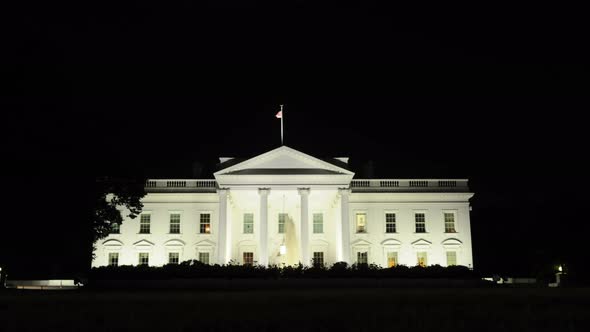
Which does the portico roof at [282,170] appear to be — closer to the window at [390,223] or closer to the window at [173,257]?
the window at [390,223]

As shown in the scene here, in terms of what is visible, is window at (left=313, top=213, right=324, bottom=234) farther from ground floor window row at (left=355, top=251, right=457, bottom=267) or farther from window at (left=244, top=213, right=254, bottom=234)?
window at (left=244, top=213, right=254, bottom=234)

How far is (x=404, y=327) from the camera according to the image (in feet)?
24.5

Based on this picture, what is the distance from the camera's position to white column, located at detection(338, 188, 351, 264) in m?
37.6

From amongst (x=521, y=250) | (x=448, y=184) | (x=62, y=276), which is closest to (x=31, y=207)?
(x=62, y=276)

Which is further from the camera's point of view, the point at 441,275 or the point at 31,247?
the point at 441,275

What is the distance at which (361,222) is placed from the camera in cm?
4312

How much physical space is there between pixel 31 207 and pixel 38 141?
2.58 metres

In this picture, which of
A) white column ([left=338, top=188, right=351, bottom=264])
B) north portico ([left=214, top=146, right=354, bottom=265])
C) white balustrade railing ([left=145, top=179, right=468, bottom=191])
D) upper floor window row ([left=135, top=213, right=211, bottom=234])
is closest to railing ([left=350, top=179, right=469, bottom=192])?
white balustrade railing ([left=145, top=179, right=468, bottom=191])

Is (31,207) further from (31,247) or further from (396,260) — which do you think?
(396,260)

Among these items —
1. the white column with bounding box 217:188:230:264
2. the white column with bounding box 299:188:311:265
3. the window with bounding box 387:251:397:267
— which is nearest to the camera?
the white column with bounding box 299:188:311:265

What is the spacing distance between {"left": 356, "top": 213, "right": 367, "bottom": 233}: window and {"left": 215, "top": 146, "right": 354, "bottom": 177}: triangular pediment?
613cm

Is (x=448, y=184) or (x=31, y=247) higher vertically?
(x=448, y=184)

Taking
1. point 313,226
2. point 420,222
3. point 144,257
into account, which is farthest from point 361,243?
point 144,257

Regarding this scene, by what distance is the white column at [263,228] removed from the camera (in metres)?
36.8
